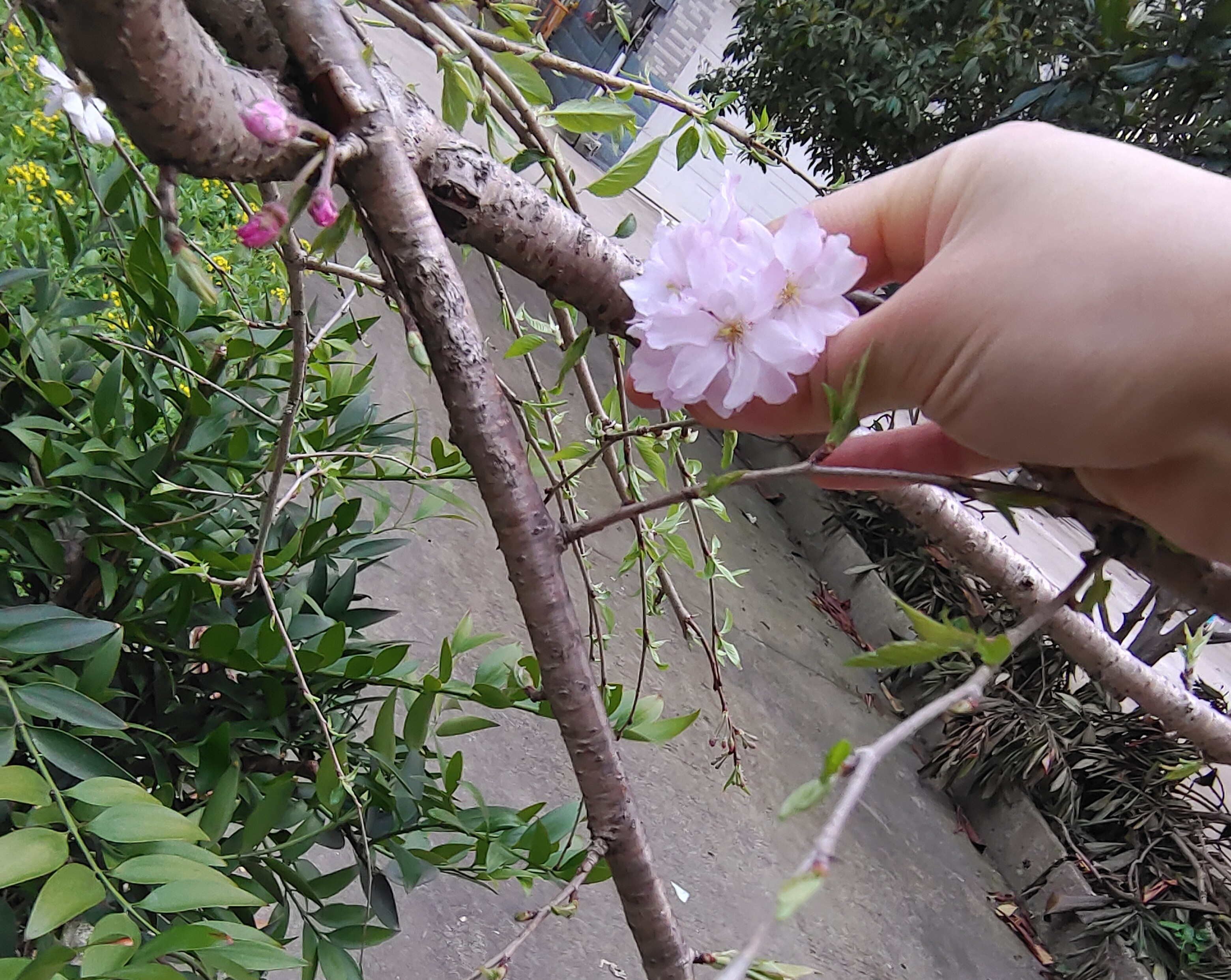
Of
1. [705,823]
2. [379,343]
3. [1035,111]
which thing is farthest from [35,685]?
[1035,111]

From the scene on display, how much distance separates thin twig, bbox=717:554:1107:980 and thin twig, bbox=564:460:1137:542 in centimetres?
5

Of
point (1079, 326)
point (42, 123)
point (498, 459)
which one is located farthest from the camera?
point (42, 123)

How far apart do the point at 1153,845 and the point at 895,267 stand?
6.69 feet

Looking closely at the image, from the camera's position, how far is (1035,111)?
185 cm

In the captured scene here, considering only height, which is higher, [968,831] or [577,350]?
[577,350]

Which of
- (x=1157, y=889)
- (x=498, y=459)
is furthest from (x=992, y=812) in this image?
(x=498, y=459)

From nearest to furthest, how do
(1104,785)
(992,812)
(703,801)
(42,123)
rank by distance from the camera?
(42,123) < (703,801) < (1104,785) < (992,812)

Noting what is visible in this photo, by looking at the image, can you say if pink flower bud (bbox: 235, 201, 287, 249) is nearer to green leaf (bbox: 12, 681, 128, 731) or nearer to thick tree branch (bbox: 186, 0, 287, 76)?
thick tree branch (bbox: 186, 0, 287, 76)

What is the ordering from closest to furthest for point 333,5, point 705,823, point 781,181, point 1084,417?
1. point 1084,417
2. point 333,5
3. point 705,823
4. point 781,181

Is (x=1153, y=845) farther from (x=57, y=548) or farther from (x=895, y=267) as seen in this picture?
(x=57, y=548)

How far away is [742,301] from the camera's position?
34 cm

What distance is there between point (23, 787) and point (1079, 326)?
0.49 metres

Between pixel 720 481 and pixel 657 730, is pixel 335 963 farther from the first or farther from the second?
pixel 720 481

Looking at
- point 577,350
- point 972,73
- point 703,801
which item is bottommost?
point 703,801
